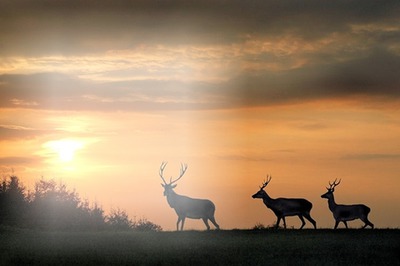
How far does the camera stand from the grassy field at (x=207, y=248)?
20641 mm

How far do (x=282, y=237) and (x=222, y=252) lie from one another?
229 inches

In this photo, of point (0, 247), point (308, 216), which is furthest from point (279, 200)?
point (0, 247)

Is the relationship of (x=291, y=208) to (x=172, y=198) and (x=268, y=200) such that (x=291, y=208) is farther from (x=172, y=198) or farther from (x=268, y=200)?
(x=172, y=198)

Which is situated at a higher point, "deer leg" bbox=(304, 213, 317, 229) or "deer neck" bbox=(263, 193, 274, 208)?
"deer neck" bbox=(263, 193, 274, 208)

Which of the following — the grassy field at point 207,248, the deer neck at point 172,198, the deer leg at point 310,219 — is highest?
the deer neck at point 172,198

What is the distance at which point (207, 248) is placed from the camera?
75.9 feet

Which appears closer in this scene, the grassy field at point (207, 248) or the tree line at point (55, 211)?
the grassy field at point (207, 248)

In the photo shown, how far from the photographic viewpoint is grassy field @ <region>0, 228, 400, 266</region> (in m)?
20.6

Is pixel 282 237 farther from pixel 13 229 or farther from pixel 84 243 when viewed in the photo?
pixel 13 229

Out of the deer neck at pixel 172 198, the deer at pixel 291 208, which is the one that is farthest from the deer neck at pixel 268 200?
the deer neck at pixel 172 198

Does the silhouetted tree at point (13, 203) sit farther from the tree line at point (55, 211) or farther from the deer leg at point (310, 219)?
the deer leg at point (310, 219)

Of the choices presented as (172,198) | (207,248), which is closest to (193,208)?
(172,198)

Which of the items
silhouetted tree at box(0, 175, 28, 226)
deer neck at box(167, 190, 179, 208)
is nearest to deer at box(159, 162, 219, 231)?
deer neck at box(167, 190, 179, 208)

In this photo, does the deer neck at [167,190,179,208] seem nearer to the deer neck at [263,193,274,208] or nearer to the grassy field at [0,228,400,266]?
the deer neck at [263,193,274,208]
